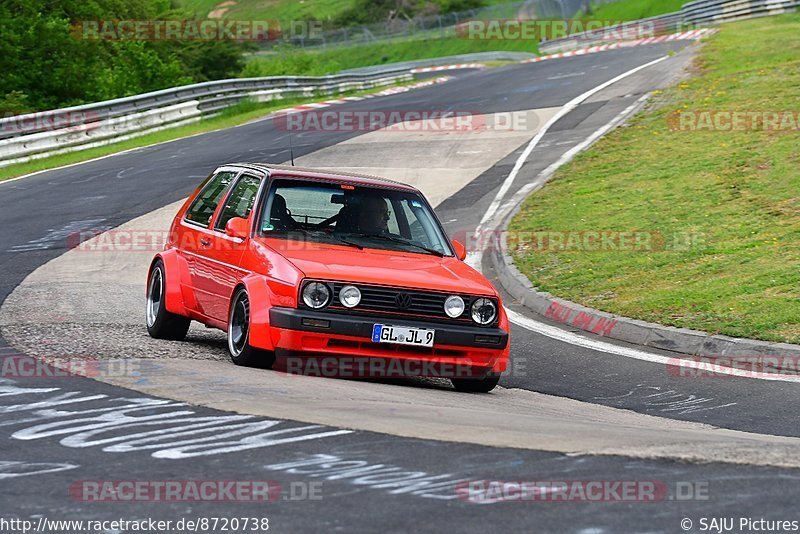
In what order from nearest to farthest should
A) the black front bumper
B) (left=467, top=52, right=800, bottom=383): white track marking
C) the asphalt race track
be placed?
the asphalt race track → the black front bumper → (left=467, top=52, right=800, bottom=383): white track marking

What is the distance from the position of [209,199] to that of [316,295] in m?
2.57

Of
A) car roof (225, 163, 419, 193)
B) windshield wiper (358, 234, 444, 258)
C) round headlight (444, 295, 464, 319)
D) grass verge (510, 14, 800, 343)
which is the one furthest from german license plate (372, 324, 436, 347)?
grass verge (510, 14, 800, 343)

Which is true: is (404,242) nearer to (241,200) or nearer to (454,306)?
(454,306)

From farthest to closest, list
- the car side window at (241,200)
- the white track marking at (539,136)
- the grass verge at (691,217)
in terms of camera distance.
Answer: the white track marking at (539,136), the grass verge at (691,217), the car side window at (241,200)

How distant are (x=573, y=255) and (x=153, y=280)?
6.31 meters

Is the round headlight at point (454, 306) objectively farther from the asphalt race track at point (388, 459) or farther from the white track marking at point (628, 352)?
the white track marking at point (628, 352)

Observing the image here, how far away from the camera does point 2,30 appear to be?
124 feet

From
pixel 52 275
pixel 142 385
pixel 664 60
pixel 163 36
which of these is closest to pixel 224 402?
pixel 142 385

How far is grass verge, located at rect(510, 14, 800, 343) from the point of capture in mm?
11820

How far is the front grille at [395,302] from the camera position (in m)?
8.44

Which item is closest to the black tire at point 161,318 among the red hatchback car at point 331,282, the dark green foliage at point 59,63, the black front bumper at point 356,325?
the red hatchback car at point 331,282

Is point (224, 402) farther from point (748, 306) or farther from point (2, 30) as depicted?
point (2, 30)

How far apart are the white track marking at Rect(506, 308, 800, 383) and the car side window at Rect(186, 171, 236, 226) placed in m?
3.47

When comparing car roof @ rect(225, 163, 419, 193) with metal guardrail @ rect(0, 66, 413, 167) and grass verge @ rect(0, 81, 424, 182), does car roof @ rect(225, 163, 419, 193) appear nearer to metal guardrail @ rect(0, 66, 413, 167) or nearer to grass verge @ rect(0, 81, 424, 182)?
grass verge @ rect(0, 81, 424, 182)
